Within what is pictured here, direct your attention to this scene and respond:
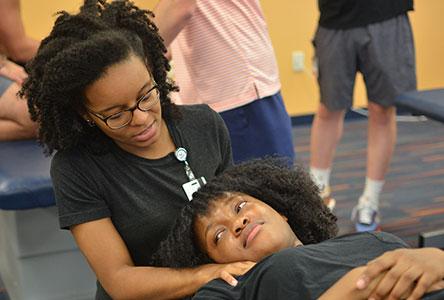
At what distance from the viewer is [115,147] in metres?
1.46

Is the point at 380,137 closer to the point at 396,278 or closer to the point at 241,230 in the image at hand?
the point at 241,230

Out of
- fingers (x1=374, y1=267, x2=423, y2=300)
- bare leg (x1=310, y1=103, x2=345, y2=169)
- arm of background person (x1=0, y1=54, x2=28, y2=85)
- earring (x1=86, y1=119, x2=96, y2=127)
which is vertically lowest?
bare leg (x1=310, y1=103, x2=345, y2=169)

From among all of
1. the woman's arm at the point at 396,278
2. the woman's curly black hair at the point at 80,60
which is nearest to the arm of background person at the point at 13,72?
the woman's curly black hair at the point at 80,60

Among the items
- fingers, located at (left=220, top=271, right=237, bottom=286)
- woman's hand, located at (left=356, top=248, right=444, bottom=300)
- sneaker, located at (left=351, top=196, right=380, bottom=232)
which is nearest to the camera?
woman's hand, located at (left=356, top=248, right=444, bottom=300)

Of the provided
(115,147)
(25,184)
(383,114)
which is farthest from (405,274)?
(383,114)

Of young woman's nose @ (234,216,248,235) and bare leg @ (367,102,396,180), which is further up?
young woman's nose @ (234,216,248,235)

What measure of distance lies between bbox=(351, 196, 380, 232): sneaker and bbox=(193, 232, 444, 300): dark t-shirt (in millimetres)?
1754

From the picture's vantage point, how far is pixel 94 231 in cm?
138

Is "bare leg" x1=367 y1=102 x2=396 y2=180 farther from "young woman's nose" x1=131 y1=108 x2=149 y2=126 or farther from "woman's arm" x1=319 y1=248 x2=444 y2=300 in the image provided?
"woman's arm" x1=319 y1=248 x2=444 y2=300

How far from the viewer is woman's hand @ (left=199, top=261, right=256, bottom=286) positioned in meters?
1.23

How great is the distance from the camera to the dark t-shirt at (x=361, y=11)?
2.81 m

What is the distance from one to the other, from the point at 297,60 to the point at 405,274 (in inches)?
151

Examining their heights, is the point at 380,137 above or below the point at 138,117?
below

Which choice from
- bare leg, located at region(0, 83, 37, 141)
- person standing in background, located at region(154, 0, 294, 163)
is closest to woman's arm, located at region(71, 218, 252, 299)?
person standing in background, located at region(154, 0, 294, 163)
